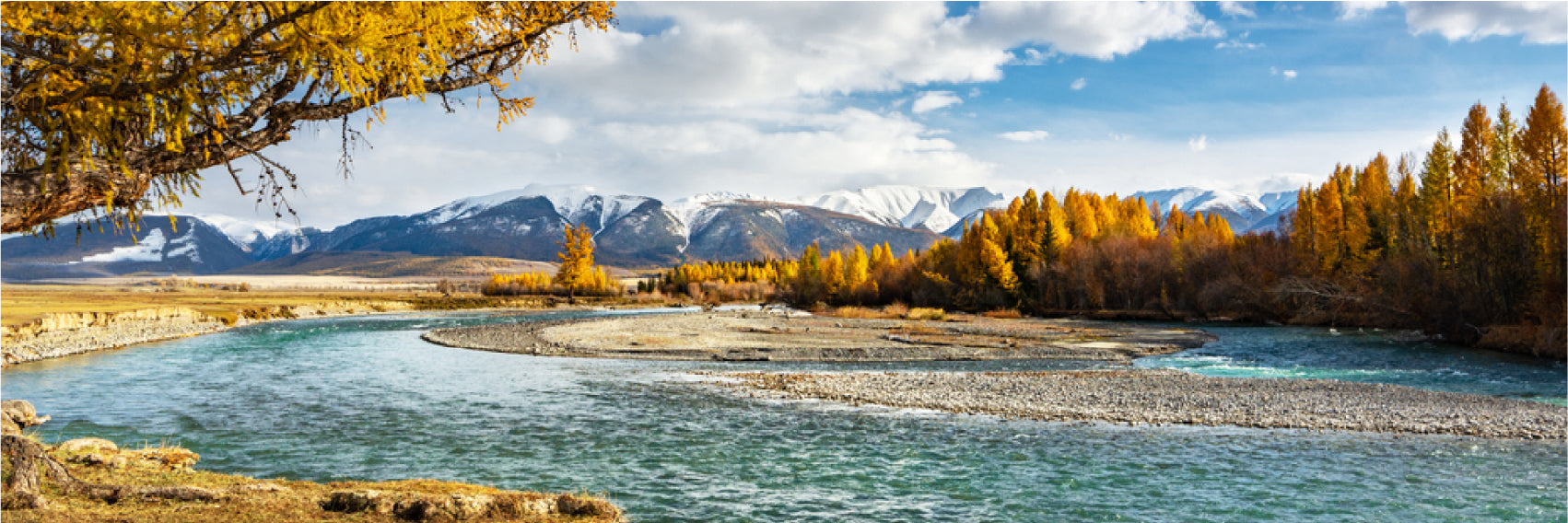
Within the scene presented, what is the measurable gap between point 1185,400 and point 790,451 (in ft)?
47.1

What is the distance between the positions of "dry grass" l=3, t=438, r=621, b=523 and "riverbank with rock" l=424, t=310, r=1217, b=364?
2731 cm

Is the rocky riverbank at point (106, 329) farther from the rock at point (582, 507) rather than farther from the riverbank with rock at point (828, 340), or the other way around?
the rock at point (582, 507)

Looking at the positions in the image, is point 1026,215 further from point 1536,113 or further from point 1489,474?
point 1489,474

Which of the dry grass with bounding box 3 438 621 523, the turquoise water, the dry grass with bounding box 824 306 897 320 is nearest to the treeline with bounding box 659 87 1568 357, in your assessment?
the turquoise water

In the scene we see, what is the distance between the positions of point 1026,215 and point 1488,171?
4609 centimetres

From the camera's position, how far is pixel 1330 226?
7181 cm

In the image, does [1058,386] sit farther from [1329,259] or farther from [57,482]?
[1329,259]

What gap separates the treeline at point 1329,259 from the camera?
41906mm

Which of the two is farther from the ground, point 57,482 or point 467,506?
point 57,482

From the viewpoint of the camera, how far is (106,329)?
5503cm

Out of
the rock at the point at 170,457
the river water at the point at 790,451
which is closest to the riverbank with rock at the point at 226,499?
the rock at the point at 170,457

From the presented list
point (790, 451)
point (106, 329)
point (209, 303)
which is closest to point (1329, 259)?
point (790, 451)

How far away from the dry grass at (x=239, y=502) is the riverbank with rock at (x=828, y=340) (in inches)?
1075

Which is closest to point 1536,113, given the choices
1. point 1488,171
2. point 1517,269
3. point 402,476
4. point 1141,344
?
point 1488,171
